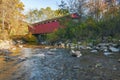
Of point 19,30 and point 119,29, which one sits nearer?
point 119,29

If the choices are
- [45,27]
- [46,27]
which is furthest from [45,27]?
[46,27]

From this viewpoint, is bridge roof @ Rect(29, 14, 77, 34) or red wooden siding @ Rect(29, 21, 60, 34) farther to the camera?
red wooden siding @ Rect(29, 21, 60, 34)

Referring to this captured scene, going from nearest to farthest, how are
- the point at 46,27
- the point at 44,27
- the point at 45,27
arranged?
the point at 46,27 → the point at 45,27 → the point at 44,27

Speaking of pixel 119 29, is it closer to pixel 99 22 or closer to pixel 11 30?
pixel 99 22

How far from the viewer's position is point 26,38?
3647 cm

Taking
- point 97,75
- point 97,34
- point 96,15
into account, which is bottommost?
point 97,75

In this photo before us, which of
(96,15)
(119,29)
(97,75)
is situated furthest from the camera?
(96,15)

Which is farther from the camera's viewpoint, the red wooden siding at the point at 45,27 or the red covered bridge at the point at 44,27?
the red wooden siding at the point at 45,27

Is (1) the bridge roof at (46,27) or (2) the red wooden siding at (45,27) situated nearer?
(1) the bridge roof at (46,27)

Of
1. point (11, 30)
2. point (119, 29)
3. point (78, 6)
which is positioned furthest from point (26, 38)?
point (119, 29)

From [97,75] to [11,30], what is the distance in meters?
30.4

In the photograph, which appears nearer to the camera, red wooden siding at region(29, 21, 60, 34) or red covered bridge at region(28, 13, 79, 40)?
red covered bridge at region(28, 13, 79, 40)

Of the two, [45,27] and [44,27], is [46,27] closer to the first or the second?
[45,27]

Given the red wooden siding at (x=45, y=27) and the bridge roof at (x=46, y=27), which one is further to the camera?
the red wooden siding at (x=45, y=27)
